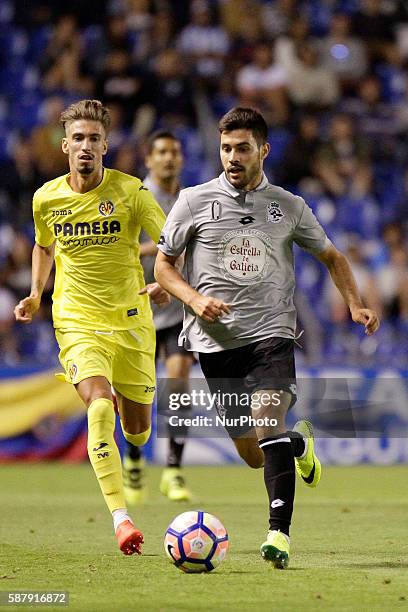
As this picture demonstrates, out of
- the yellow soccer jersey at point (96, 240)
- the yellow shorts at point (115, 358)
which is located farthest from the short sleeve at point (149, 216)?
the yellow shorts at point (115, 358)

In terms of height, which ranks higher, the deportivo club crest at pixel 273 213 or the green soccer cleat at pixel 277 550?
the deportivo club crest at pixel 273 213

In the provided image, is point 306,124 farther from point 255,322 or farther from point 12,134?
point 255,322

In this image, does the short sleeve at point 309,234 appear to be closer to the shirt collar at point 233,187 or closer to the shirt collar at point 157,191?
the shirt collar at point 233,187

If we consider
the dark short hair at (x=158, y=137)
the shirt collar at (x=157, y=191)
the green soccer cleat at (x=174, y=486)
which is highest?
the dark short hair at (x=158, y=137)

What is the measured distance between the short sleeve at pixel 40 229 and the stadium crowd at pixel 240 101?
7361mm

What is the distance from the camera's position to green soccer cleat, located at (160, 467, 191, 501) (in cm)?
1002

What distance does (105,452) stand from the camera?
22.0ft

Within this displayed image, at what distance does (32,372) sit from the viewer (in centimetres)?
1447

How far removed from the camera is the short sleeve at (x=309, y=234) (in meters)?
6.67

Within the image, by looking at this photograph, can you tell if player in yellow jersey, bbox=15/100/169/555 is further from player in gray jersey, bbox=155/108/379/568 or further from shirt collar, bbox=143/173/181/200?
shirt collar, bbox=143/173/181/200

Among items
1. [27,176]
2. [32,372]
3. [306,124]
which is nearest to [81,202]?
[32,372]

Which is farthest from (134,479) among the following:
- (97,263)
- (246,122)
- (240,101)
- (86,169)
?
(240,101)

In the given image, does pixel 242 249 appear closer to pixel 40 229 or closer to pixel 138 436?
pixel 40 229

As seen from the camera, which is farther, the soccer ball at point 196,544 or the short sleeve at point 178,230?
the short sleeve at point 178,230
